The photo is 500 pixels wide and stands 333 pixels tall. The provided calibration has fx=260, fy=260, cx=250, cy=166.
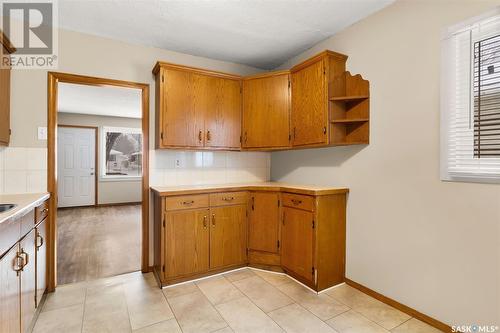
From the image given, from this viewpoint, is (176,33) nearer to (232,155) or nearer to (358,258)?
(232,155)

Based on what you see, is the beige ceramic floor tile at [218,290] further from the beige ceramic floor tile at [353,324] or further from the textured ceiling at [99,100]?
the textured ceiling at [99,100]

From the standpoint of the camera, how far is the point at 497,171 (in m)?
1.57

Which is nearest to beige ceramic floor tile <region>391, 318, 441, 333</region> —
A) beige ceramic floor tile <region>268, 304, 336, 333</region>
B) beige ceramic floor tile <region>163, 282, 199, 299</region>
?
beige ceramic floor tile <region>268, 304, 336, 333</region>

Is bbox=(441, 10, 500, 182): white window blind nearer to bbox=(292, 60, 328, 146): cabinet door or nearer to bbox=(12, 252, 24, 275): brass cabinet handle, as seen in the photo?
bbox=(292, 60, 328, 146): cabinet door

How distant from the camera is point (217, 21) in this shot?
2.42 meters

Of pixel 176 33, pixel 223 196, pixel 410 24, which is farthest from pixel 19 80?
pixel 410 24

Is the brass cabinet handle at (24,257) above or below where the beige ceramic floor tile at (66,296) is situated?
above

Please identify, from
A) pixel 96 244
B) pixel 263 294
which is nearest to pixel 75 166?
pixel 96 244

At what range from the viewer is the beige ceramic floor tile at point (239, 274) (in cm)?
267

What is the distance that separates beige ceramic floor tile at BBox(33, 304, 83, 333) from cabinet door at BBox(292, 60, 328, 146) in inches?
96.3

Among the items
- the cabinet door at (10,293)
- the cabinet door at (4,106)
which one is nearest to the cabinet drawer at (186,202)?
the cabinet door at (10,293)

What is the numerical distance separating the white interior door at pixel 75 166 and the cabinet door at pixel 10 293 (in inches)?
234

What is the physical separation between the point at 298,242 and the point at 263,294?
1.90 ft

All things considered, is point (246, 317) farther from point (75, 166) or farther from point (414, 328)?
point (75, 166)
